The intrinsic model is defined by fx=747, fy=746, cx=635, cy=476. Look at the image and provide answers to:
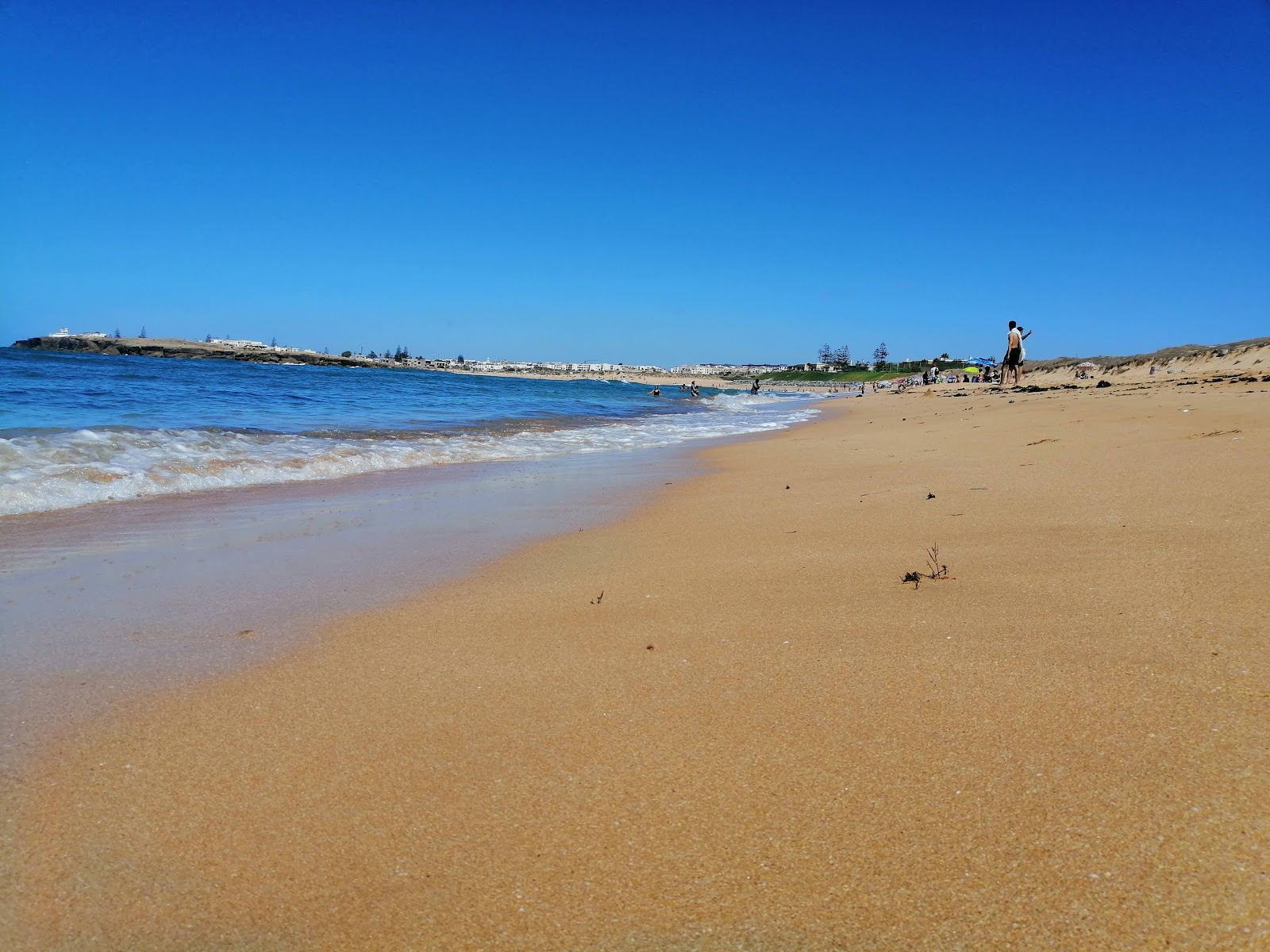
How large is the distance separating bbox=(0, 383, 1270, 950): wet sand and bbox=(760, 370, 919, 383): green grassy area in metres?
69.3

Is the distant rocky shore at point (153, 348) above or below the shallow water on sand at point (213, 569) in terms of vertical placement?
above

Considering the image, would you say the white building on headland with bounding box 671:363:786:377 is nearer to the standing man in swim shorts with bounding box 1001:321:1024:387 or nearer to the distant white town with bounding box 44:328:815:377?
the distant white town with bounding box 44:328:815:377

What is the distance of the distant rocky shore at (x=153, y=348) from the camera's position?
64.0m

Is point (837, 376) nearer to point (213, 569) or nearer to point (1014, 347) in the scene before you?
point (1014, 347)

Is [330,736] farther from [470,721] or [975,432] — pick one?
[975,432]

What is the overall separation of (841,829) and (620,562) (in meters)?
2.31

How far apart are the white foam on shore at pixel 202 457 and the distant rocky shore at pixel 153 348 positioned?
6030cm

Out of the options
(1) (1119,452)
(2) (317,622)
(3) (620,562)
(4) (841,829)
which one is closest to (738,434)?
(1) (1119,452)

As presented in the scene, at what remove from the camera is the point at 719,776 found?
1623 millimetres

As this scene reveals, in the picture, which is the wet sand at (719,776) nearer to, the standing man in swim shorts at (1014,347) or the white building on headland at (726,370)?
the standing man in swim shorts at (1014,347)

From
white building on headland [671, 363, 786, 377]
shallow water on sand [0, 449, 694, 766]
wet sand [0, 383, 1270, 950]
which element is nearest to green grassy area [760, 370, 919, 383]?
white building on headland [671, 363, 786, 377]

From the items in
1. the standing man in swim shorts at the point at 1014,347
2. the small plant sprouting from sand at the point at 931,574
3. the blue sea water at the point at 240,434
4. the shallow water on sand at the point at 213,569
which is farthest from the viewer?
the standing man in swim shorts at the point at 1014,347

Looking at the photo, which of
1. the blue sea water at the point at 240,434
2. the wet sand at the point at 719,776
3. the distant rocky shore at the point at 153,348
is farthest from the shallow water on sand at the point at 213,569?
the distant rocky shore at the point at 153,348

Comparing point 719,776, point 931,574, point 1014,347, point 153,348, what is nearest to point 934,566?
point 931,574
